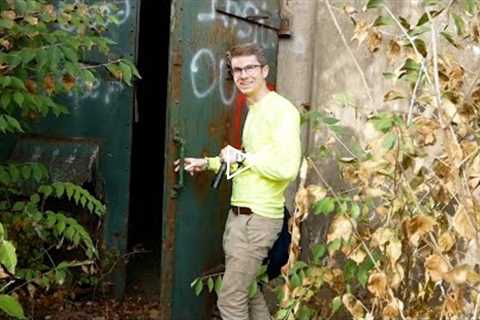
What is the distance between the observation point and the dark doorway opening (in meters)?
6.88

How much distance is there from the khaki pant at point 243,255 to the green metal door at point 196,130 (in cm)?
38

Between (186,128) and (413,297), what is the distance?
4.97 ft

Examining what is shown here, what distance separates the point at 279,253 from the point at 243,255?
226 millimetres

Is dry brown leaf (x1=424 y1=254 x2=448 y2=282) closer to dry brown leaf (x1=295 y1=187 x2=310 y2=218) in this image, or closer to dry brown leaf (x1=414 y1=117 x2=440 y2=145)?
dry brown leaf (x1=414 y1=117 x2=440 y2=145)

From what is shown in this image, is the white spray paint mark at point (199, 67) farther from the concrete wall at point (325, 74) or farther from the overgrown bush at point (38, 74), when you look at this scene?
the concrete wall at point (325, 74)

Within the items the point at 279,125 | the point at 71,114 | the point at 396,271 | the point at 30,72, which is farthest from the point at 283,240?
the point at 71,114

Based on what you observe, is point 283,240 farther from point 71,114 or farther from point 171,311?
point 71,114

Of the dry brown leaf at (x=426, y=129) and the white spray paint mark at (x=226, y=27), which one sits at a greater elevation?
the white spray paint mark at (x=226, y=27)

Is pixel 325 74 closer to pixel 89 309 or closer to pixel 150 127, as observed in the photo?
pixel 89 309

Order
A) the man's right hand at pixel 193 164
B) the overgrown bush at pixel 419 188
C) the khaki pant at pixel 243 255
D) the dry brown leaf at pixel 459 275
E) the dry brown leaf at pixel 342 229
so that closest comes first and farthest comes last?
the dry brown leaf at pixel 459 275 < the overgrown bush at pixel 419 188 < the dry brown leaf at pixel 342 229 < the khaki pant at pixel 243 255 < the man's right hand at pixel 193 164

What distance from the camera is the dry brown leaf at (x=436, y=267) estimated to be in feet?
7.23

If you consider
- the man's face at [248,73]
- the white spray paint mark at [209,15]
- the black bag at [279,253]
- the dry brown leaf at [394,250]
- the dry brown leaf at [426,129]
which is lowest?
the black bag at [279,253]

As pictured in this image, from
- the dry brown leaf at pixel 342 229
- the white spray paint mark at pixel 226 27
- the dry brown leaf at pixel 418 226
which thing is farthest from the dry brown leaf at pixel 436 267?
the white spray paint mark at pixel 226 27

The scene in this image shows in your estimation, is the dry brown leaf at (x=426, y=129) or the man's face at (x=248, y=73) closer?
the dry brown leaf at (x=426, y=129)
